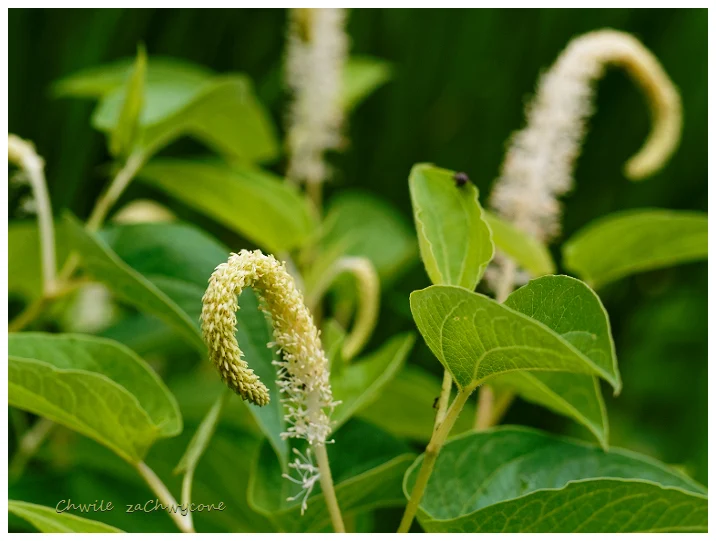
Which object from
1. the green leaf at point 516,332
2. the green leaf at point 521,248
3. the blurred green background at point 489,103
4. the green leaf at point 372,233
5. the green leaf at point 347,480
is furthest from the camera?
the blurred green background at point 489,103

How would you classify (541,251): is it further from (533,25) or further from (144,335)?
(533,25)

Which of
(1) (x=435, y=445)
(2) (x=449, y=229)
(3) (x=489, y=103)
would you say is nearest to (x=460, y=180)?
(2) (x=449, y=229)

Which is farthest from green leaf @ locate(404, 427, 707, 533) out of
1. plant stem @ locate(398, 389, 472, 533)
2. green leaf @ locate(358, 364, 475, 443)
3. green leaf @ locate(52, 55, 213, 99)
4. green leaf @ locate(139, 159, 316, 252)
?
green leaf @ locate(52, 55, 213, 99)

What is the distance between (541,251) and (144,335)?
0.98 feet

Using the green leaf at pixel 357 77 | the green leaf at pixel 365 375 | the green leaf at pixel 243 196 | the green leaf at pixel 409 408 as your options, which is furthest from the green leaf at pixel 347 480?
the green leaf at pixel 357 77

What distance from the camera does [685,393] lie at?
3.82ft

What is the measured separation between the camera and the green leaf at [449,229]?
12.7 inches

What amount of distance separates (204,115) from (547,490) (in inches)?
14.6

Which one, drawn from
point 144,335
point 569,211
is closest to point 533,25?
point 569,211

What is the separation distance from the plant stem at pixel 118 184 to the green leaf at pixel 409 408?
22cm

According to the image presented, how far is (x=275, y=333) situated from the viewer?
0.30 m

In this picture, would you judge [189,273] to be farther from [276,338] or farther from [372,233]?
[372,233]

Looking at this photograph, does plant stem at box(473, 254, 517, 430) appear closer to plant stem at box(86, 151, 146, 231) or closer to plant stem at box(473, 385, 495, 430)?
plant stem at box(473, 385, 495, 430)

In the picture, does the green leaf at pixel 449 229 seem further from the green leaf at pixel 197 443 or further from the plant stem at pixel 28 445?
the plant stem at pixel 28 445
